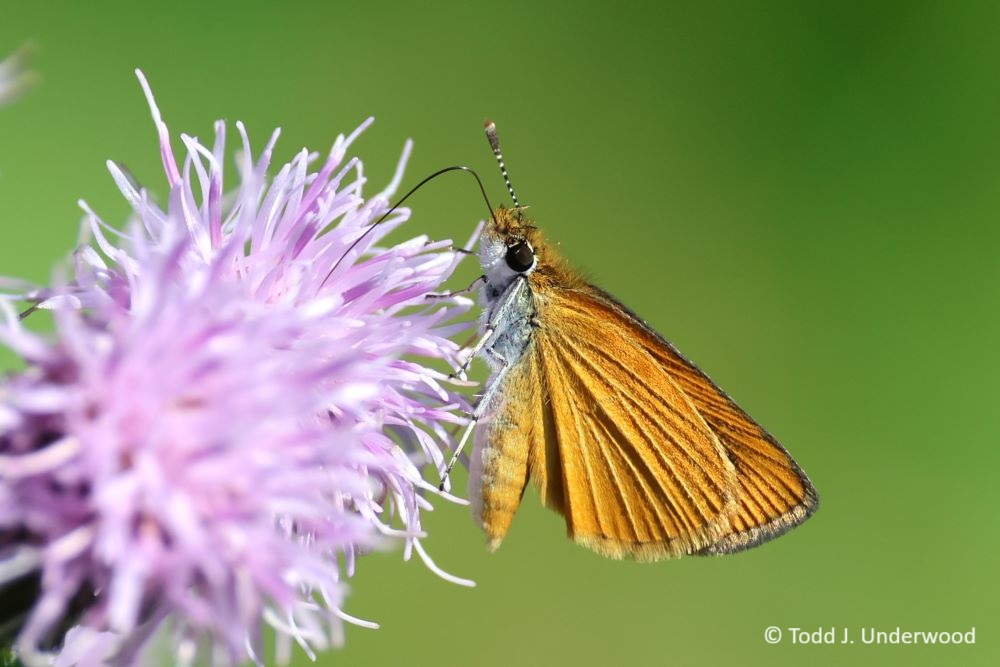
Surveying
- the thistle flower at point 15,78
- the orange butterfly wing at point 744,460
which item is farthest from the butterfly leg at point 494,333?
the thistle flower at point 15,78

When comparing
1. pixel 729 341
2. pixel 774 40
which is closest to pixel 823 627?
pixel 729 341

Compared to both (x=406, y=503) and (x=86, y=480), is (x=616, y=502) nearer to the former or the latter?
(x=406, y=503)

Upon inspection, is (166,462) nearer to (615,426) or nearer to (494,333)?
(494,333)

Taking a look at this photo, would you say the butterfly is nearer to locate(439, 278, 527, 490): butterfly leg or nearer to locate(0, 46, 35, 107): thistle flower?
locate(439, 278, 527, 490): butterfly leg

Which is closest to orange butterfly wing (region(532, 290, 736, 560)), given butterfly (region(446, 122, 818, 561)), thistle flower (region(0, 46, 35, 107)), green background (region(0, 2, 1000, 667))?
butterfly (region(446, 122, 818, 561))

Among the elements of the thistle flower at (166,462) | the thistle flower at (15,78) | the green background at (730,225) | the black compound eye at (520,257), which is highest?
the green background at (730,225)

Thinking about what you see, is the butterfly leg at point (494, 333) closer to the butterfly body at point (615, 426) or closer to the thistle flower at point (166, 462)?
the butterfly body at point (615, 426)

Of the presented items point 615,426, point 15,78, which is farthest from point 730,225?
point 15,78
